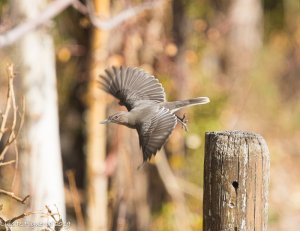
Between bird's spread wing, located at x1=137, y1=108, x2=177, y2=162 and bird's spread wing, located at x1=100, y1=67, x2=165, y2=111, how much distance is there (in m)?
0.50

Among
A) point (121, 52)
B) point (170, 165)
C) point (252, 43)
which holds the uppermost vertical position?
point (252, 43)

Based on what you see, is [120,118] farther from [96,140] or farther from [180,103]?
[96,140]

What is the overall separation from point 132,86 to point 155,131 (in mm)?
970

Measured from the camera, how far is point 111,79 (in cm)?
486

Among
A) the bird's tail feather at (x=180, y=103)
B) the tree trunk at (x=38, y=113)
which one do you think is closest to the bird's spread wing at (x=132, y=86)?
the bird's tail feather at (x=180, y=103)

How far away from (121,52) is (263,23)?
7924 millimetres

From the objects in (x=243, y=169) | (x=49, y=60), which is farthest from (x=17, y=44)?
(x=243, y=169)

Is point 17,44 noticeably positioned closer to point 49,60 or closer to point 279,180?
point 49,60

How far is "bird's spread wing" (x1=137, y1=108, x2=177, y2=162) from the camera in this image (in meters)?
3.67

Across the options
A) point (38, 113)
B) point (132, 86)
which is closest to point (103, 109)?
point (38, 113)

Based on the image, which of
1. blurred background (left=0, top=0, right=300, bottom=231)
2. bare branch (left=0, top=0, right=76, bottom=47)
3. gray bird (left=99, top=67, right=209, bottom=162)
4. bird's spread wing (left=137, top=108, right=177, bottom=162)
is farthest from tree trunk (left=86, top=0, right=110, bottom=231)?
bird's spread wing (left=137, top=108, right=177, bottom=162)

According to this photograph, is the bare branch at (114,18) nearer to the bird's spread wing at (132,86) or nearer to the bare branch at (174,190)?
the bird's spread wing at (132,86)

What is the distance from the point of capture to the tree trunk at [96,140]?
736cm

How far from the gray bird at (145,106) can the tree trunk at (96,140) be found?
249 centimetres
